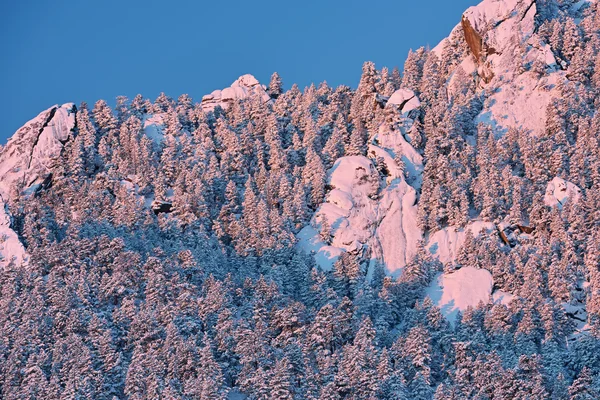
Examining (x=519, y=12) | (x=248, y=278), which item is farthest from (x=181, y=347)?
(x=519, y=12)

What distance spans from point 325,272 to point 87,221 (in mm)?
27729

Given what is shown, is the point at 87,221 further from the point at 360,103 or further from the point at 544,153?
the point at 544,153

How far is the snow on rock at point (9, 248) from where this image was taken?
127m

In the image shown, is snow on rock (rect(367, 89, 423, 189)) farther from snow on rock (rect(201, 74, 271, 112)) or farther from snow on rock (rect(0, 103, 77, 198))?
snow on rock (rect(0, 103, 77, 198))

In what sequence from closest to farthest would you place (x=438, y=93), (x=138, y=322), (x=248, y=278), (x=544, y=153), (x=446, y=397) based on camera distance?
(x=446, y=397), (x=138, y=322), (x=248, y=278), (x=544, y=153), (x=438, y=93)

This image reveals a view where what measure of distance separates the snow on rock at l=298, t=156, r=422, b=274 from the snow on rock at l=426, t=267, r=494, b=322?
739 cm

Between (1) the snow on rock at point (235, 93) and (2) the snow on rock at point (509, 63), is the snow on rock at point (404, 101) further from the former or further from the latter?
(1) the snow on rock at point (235, 93)

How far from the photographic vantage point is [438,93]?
520 ft

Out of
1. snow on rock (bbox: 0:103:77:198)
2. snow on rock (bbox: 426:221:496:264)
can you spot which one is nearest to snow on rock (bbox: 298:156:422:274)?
snow on rock (bbox: 426:221:496:264)

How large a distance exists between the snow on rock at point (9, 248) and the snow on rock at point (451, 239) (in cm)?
4631

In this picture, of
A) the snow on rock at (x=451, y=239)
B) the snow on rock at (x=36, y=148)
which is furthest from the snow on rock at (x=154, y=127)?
the snow on rock at (x=451, y=239)

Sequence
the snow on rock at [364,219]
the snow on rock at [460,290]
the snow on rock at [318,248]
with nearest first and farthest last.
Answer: the snow on rock at [460,290] → the snow on rock at [318,248] → the snow on rock at [364,219]

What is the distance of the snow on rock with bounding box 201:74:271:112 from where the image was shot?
17400cm

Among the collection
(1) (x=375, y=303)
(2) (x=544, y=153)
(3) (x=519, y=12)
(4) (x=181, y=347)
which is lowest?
(4) (x=181, y=347)
